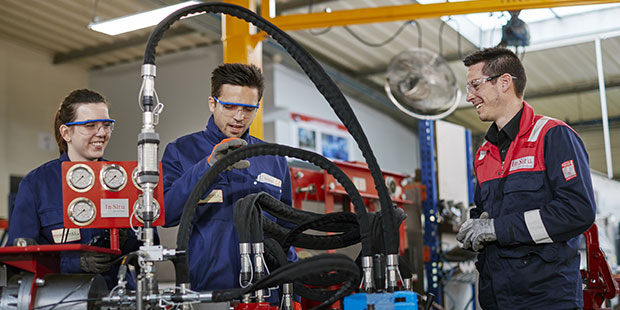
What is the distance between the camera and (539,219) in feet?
6.97

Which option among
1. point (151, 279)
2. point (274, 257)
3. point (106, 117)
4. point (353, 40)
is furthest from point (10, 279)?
point (353, 40)

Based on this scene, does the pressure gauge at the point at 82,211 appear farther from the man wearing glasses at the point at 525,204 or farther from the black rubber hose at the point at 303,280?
the man wearing glasses at the point at 525,204

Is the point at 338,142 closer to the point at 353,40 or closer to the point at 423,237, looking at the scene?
the point at 353,40

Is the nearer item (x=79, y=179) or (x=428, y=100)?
(x=79, y=179)

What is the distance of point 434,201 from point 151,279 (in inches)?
135

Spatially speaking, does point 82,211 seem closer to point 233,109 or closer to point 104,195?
point 104,195

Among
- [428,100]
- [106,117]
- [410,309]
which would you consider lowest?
[410,309]

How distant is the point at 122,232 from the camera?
2182 mm

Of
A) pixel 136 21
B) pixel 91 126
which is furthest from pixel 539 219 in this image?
pixel 136 21

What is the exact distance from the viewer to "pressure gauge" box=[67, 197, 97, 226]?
173 centimetres

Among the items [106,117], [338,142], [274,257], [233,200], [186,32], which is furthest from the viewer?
[338,142]

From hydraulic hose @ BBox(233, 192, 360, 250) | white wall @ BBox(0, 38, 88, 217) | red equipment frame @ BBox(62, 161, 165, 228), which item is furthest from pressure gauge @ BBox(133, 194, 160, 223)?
white wall @ BBox(0, 38, 88, 217)

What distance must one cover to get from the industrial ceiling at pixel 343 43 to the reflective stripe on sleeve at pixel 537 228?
15.8 feet

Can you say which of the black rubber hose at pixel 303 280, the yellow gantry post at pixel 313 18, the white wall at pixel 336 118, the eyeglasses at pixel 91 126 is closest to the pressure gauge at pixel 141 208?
the black rubber hose at pixel 303 280
